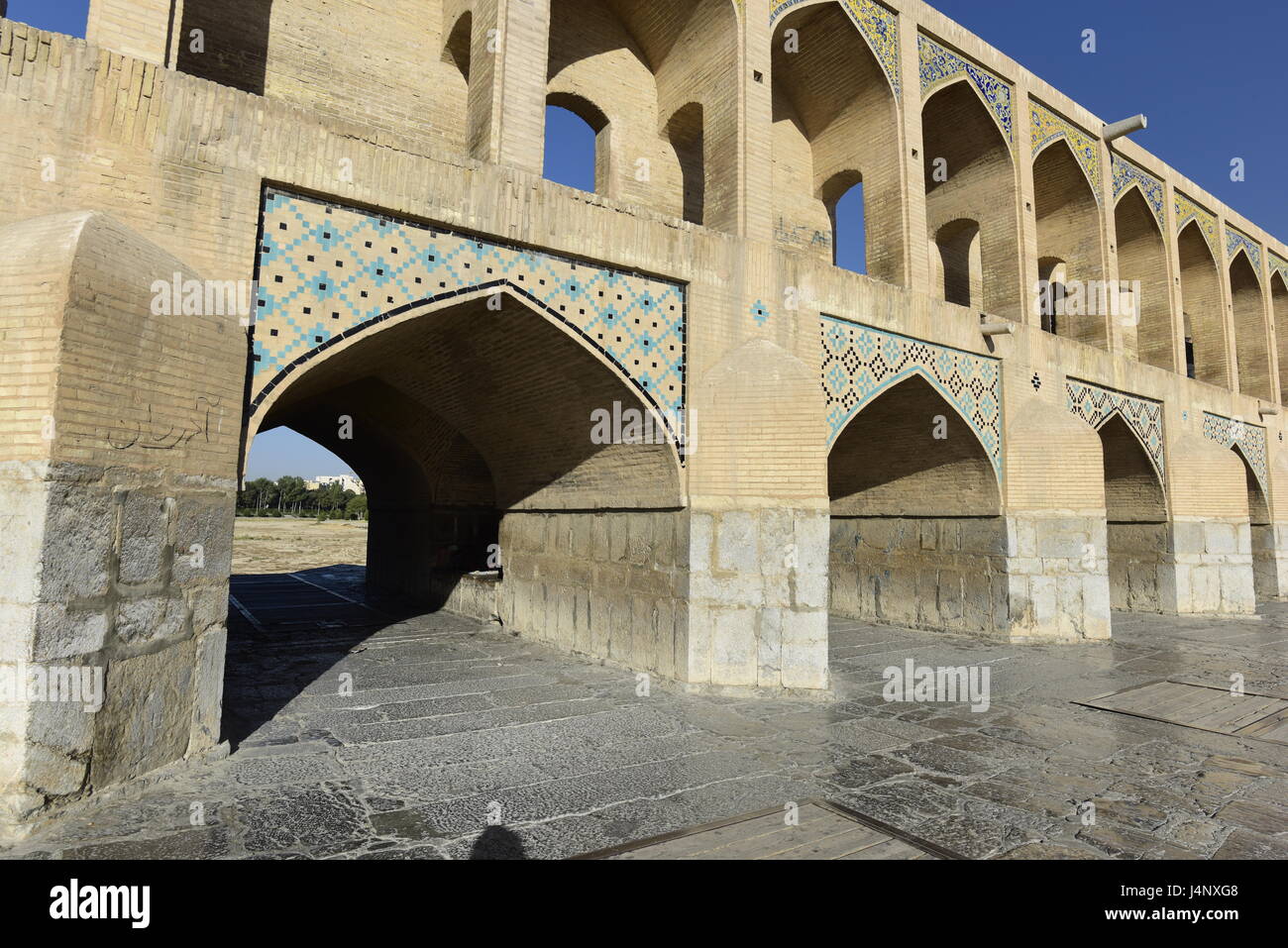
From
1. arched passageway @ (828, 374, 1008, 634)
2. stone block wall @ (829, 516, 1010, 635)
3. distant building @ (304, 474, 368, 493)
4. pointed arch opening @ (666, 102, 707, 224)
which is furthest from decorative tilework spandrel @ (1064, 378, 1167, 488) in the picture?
distant building @ (304, 474, 368, 493)

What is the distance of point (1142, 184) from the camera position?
11906 mm

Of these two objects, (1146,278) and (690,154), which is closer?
(690,154)

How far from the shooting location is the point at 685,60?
771cm

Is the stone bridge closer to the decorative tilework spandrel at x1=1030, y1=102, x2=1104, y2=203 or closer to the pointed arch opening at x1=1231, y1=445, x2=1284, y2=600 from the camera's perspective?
the decorative tilework spandrel at x1=1030, y1=102, x2=1104, y2=203

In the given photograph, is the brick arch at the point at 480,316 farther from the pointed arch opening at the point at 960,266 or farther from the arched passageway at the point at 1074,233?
the arched passageway at the point at 1074,233

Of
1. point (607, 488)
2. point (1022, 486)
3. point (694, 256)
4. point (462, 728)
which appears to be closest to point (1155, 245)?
point (1022, 486)

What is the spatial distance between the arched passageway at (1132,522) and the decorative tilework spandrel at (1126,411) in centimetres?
17

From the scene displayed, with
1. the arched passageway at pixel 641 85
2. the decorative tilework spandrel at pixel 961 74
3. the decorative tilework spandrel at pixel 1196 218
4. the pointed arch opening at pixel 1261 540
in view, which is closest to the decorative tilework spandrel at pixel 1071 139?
the decorative tilework spandrel at pixel 961 74

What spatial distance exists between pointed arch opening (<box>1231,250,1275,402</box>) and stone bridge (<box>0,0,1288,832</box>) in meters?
3.53

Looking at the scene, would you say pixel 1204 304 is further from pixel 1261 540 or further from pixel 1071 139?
pixel 1071 139

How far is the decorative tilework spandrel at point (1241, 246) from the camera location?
14431mm

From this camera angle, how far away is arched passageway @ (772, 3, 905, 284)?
8.03 m

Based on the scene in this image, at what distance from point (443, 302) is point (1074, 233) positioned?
10.5 metres

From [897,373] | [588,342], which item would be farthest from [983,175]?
[588,342]
